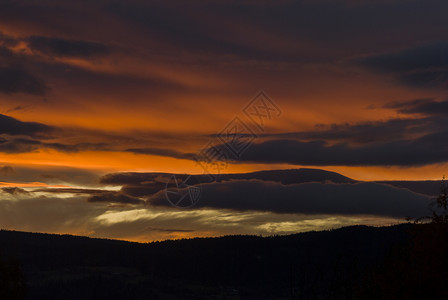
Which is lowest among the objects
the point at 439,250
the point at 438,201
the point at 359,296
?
the point at 359,296

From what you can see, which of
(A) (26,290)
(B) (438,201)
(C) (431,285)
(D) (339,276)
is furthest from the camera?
(D) (339,276)

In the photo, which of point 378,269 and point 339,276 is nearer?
point 378,269

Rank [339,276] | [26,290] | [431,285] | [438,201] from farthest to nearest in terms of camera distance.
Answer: [339,276]
[26,290]
[438,201]
[431,285]

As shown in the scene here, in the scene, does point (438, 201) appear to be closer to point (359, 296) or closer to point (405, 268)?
point (405, 268)

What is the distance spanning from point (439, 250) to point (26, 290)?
44610 millimetres

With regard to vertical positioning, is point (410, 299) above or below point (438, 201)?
below

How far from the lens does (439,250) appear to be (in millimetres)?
54406

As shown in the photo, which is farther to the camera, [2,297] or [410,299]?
[2,297]

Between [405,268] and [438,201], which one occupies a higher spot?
[438,201]

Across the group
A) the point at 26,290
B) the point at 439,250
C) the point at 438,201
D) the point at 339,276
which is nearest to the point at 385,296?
the point at 439,250

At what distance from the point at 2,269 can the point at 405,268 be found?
4349 centimetres

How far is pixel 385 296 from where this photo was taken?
187 ft

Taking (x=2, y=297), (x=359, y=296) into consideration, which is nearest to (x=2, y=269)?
(x=2, y=297)

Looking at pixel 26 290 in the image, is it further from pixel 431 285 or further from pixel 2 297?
pixel 431 285
